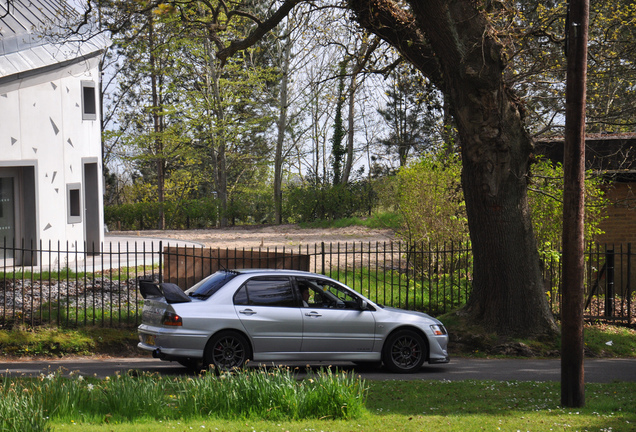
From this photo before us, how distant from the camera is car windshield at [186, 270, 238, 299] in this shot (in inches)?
394

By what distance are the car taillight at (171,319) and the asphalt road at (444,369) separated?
0.94m

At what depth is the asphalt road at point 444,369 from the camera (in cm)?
1015

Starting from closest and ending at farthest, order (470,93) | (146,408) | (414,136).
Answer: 1. (146,408)
2. (470,93)
3. (414,136)

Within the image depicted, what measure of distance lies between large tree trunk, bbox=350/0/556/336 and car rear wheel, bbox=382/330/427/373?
2949mm

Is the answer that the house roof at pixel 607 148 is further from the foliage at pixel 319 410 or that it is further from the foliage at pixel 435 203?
the foliage at pixel 319 410

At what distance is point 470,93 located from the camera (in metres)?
12.4

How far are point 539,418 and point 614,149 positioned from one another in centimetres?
1481

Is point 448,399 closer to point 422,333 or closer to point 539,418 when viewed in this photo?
point 539,418

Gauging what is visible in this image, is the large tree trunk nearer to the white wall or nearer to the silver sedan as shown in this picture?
the silver sedan

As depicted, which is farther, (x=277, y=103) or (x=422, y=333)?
(x=277, y=103)

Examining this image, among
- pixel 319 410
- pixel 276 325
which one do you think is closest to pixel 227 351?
pixel 276 325

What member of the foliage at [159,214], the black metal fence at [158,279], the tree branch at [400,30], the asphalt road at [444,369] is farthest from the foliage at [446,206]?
the foliage at [159,214]

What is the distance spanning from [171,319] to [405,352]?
3.67 m

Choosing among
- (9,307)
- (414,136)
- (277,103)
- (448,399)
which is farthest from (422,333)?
(414,136)
